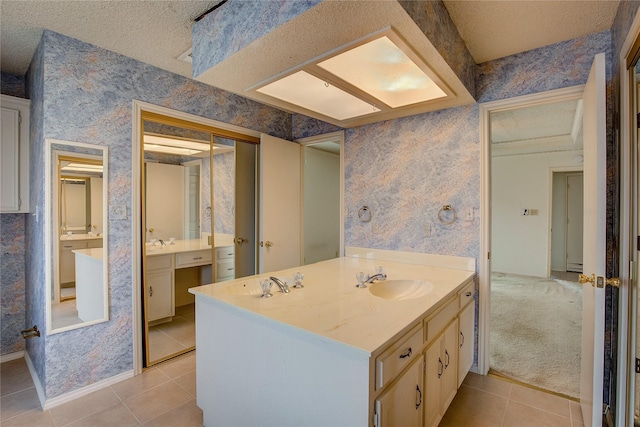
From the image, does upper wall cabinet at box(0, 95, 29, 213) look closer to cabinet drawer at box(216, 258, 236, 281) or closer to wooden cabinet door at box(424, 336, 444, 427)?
cabinet drawer at box(216, 258, 236, 281)

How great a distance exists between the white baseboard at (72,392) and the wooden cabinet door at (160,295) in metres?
0.53

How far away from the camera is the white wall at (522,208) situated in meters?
5.60

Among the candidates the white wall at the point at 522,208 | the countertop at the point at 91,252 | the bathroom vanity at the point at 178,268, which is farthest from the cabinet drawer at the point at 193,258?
the white wall at the point at 522,208

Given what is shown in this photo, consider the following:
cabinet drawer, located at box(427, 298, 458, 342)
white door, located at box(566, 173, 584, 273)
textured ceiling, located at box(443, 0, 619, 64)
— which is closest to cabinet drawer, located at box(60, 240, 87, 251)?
cabinet drawer, located at box(427, 298, 458, 342)

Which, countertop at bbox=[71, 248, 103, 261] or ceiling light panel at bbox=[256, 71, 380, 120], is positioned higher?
ceiling light panel at bbox=[256, 71, 380, 120]

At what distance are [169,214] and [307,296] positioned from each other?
1.93m

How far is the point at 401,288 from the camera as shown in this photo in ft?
6.69

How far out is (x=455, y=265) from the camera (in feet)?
7.92

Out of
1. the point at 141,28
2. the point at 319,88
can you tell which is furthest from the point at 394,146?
the point at 141,28

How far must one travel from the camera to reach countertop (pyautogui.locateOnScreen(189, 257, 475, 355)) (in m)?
1.14

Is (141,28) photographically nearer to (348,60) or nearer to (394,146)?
(348,60)

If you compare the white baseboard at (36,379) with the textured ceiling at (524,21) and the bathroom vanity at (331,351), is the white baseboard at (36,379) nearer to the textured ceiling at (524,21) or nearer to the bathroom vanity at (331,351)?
the bathroom vanity at (331,351)

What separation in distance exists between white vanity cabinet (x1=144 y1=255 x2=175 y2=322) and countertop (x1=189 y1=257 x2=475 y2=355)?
135 centimetres

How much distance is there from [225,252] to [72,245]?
1289 mm
